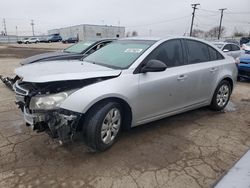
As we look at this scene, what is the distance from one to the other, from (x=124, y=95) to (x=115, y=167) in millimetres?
954

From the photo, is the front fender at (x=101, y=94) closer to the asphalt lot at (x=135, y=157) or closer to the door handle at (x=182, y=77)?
the asphalt lot at (x=135, y=157)

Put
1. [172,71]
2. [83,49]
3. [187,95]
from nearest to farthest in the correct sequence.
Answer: [172,71] → [187,95] → [83,49]

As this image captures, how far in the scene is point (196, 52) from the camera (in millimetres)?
4441

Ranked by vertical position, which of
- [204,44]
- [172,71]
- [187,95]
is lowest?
[187,95]

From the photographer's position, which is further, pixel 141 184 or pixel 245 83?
pixel 245 83

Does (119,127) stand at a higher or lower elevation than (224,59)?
lower

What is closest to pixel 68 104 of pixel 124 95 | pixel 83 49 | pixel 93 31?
pixel 124 95

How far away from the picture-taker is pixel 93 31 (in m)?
74.0

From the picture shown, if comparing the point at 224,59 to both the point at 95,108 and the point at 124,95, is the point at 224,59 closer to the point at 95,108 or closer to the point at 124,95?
the point at 124,95

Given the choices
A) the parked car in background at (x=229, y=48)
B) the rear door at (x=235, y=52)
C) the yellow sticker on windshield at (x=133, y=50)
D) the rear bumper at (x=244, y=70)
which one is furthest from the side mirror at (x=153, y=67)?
the rear door at (x=235, y=52)

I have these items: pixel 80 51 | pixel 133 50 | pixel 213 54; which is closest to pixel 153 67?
pixel 133 50

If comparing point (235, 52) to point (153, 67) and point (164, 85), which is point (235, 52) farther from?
point (153, 67)

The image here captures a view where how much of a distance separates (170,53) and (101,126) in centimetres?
183

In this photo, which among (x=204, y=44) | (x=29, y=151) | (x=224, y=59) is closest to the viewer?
(x=29, y=151)
